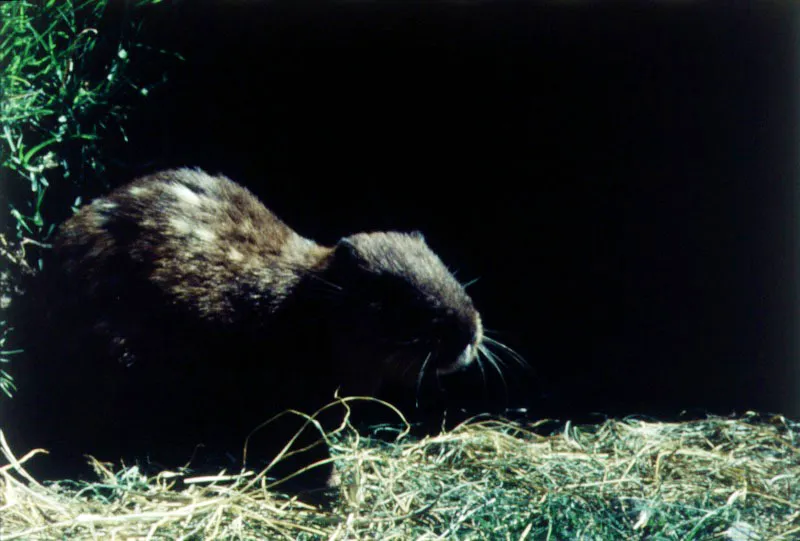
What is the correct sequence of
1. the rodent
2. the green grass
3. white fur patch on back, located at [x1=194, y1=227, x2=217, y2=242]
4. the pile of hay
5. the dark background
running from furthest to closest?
the dark background → white fur patch on back, located at [x1=194, y1=227, x2=217, y2=242] → the rodent → the green grass → the pile of hay

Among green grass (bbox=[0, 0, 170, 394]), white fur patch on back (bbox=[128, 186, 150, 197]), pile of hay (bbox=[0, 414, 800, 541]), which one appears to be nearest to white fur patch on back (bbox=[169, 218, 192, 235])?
white fur patch on back (bbox=[128, 186, 150, 197])

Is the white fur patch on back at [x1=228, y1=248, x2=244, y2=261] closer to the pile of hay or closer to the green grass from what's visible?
the green grass

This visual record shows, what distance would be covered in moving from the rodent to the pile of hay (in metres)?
0.34

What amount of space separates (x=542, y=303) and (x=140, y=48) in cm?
261

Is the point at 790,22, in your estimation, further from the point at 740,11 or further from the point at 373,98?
the point at 373,98

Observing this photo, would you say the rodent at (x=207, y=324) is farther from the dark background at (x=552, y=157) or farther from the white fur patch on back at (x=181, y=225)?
the dark background at (x=552, y=157)

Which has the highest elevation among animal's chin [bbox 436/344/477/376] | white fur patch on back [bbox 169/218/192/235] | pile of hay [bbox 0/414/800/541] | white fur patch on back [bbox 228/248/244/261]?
white fur patch on back [bbox 169/218/192/235]

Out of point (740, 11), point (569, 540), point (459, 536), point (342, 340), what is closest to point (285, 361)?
point (342, 340)

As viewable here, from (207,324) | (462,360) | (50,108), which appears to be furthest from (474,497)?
(50,108)

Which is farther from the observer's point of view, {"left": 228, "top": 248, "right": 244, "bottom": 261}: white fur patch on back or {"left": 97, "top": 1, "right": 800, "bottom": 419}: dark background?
{"left": 97, "top": 1, "right": 800, "bottom": 419}: dark background

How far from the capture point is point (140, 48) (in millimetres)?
4137

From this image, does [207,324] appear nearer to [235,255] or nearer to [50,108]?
[235,255]

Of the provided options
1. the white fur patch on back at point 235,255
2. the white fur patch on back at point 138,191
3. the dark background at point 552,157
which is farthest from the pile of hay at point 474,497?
the white fur patch on back at point 138,191

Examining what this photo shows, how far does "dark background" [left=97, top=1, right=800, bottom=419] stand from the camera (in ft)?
14.6
